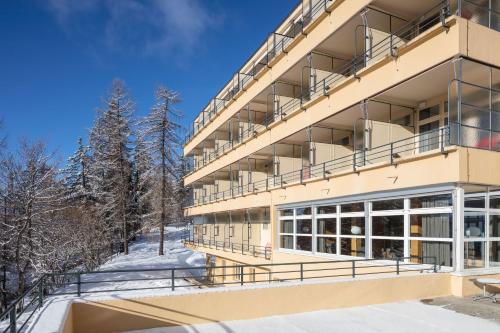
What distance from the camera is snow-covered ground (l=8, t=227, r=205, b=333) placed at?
265 inches

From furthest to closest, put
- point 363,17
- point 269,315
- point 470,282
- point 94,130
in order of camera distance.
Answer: point 94,130 < point 363,17 < point 470,282 < point 269,315

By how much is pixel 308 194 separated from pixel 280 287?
10.5 metres

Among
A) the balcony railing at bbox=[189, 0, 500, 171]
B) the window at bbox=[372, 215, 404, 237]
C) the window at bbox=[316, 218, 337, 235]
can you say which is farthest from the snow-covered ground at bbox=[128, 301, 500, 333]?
the balcony railing at bbox=[189, 0, 500, 171]

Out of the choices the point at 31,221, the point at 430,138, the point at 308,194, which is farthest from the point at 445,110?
the point at 31,221

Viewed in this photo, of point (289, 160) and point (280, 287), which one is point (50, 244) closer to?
point (289, 160)

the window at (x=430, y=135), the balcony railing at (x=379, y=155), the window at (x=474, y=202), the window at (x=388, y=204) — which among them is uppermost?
the window at (x=430, y=135)

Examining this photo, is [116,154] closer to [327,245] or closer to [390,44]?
[327,245]

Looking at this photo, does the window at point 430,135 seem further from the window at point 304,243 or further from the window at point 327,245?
the window at point 304,243

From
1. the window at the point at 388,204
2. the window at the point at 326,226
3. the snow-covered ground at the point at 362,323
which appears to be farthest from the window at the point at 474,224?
the window at the point at 326,226

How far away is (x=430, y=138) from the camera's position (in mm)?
14977

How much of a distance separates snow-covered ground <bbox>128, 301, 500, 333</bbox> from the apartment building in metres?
3.27

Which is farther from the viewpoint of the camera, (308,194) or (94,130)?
(94,130)

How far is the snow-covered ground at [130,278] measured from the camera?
6.74 metres

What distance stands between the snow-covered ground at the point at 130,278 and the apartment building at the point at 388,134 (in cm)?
793
